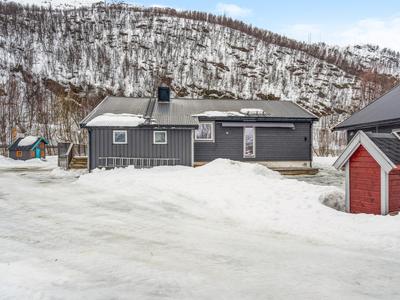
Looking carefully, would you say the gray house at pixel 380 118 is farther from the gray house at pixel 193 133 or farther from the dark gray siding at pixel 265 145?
the gray house at pixel 193 133

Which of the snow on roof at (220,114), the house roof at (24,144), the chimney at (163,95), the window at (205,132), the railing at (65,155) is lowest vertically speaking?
the railing at (65,155)

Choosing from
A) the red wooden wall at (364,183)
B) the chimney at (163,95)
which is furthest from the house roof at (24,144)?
the red wooden wall at (364,183)

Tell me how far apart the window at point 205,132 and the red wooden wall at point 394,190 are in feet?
33.9

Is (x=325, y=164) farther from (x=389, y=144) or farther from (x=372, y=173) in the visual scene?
(x=372, y=173)

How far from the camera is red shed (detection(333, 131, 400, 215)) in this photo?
4777mm

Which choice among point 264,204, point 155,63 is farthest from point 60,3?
point 264,204

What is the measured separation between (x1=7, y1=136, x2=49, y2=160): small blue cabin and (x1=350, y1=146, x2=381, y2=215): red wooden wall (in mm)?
22141

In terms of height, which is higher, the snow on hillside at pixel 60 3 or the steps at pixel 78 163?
the snow on hillside at pixel 60 3

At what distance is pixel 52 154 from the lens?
25.1 meters

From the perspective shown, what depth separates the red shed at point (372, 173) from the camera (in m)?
4.78

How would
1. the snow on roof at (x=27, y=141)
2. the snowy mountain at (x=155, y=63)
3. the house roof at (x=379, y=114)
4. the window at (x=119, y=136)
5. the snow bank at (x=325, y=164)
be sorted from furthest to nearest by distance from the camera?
the snowy mountain at (x=155, y=63) < the snow on roof at (x=27, y=141) < the snow bank at (x=325, y=164) < the window at (x=119, y=136) < the house roof at (x=379, y=114)

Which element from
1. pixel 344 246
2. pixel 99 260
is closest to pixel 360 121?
pixel 344 246

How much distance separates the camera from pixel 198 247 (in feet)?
11.7

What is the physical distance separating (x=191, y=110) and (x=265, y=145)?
5.26 meters
